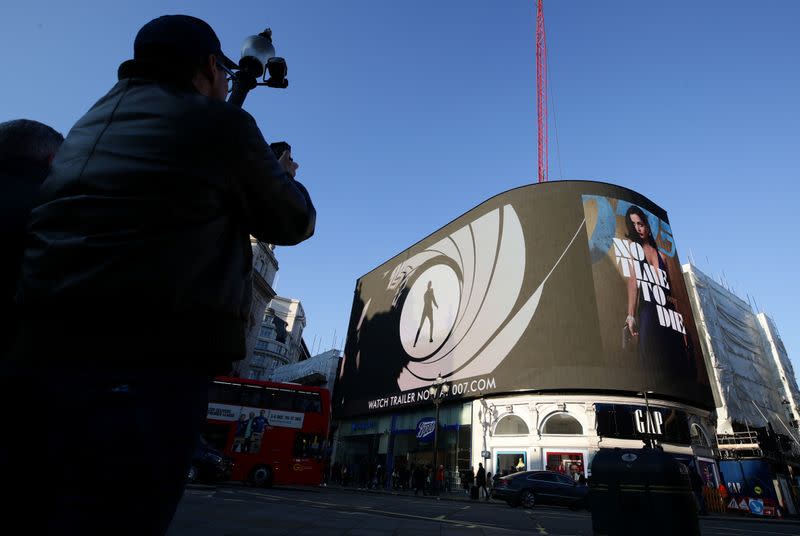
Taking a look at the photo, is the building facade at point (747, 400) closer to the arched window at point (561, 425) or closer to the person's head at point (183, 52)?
the arched window at point (561, 425)

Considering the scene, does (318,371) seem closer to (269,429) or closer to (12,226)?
(269,429)

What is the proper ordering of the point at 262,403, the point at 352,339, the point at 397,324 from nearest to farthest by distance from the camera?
the point at 262,403
the point at 397,324
the point at 352,339

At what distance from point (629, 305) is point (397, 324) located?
18.3m

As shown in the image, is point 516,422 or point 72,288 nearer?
point 72,288

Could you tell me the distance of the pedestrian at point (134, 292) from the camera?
823 millimetres

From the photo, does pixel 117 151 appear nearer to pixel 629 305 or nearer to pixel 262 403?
pixel 262 403

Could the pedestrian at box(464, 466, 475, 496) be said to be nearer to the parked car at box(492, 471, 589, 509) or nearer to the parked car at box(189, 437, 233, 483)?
the parked car at box(492, 471, 589, 509)

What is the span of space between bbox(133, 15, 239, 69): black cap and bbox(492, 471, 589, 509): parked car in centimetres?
1898

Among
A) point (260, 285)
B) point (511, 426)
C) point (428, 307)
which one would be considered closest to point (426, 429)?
point (511, 426)

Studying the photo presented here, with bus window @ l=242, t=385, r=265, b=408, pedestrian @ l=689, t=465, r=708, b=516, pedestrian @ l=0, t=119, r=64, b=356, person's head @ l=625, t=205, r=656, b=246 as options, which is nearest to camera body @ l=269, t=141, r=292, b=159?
pedestrian @ l=0, t=119, r=64, b=356

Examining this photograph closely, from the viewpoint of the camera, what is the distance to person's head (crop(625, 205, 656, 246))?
29.3 meters

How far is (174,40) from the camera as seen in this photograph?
1.28 m

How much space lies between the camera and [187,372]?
3.17 ft

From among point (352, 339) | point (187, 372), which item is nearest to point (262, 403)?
point (187, 372)
